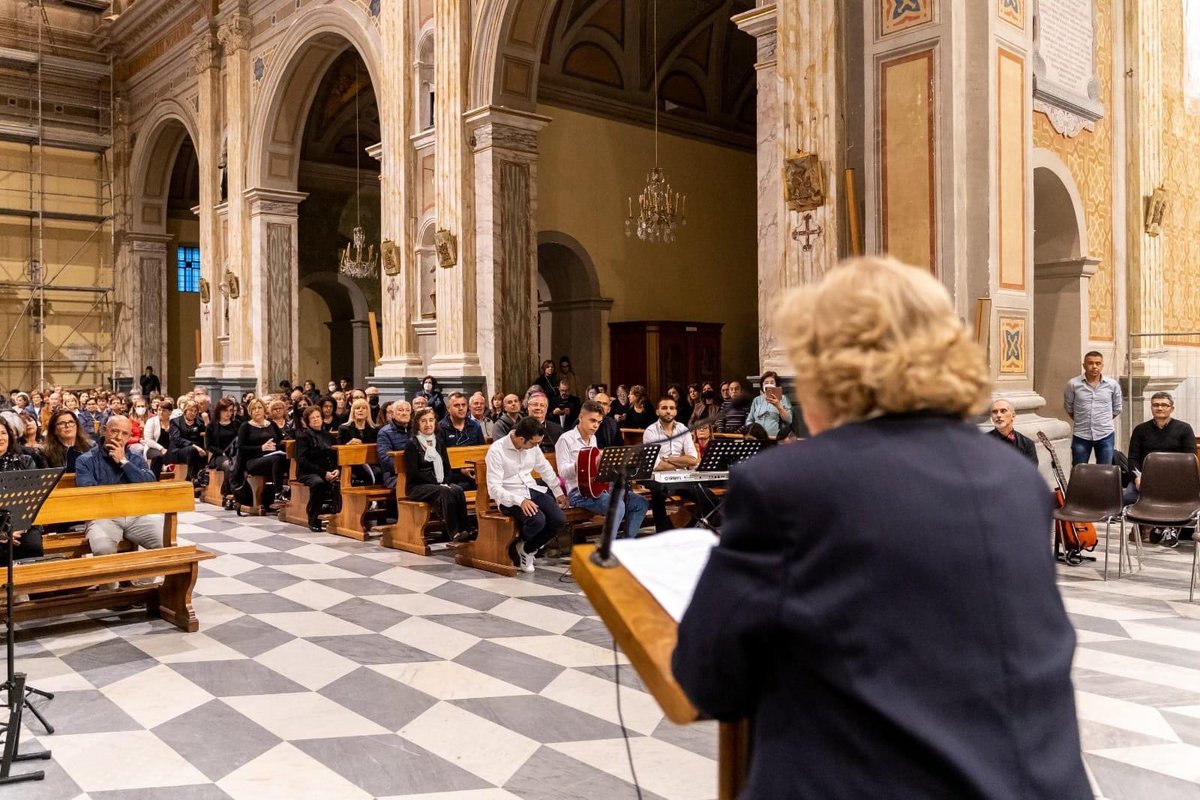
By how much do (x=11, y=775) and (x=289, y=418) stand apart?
29.0 ft

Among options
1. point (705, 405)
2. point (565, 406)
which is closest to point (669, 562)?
point (565, 406)

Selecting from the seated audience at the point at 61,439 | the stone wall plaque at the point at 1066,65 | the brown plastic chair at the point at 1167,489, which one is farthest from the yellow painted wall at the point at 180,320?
the brown plastic chair at the point at 1167,489

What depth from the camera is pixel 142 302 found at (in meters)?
22.7

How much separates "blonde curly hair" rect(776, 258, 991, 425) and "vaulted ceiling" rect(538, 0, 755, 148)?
1429 centimetres

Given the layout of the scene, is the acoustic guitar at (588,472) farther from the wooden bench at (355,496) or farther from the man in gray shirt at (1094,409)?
the man in gray shirt at (1094,409)

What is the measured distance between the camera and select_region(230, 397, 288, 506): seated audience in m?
10.3

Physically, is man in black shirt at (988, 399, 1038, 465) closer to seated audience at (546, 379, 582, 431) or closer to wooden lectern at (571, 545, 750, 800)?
wooden lectern at (571, 545, 750, 800)

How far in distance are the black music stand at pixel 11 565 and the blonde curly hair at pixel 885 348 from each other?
330 cm

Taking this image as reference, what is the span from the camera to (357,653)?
513 cm

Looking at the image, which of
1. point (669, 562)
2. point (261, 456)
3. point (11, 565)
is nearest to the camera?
point (669, 562)

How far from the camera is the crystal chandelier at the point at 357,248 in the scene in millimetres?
17062

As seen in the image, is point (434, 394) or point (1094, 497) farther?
point (434, 394)

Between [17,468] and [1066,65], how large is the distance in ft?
33.1

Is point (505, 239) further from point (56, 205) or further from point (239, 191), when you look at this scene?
point (56, 205)
